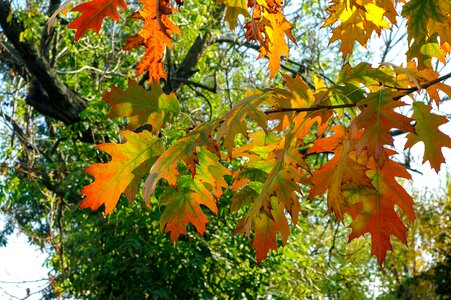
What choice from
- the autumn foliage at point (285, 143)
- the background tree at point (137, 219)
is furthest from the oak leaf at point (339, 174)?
the background tree at point (137, 219)

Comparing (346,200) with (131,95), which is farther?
(131,95)

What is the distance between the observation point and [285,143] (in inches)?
58.9

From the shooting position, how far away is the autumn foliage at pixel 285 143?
139 centimetres

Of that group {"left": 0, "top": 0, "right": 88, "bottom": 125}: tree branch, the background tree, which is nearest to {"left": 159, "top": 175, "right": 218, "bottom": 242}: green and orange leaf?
the background tree

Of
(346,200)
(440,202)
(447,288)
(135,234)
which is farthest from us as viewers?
(440,202)

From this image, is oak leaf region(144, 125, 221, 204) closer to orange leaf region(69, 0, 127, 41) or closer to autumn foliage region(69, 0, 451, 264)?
autumn foliage region(69, 0, 451, 264)

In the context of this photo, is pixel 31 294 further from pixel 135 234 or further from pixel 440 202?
pixel 440 202

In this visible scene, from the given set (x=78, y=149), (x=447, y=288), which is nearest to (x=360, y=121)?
(x=78, y=149)

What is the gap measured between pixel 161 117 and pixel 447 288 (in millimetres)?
12958

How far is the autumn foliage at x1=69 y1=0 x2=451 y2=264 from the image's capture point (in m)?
1.39

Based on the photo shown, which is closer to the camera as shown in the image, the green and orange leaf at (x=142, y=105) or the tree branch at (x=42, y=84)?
the green and orange leaf at (x=142, y=105)

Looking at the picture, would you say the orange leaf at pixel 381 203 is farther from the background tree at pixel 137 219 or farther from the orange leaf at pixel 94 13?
the background tree at pixel 137 219

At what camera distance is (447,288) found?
13453 mm

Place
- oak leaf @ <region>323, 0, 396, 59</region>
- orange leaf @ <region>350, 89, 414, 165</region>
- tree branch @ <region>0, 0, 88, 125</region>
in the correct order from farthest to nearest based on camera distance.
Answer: tree branch @ <region>0, 0, 88, 125</region>
oak leaf @ <region>323, 0, 396, 59</region>
orange leaf @ <region>350, 89, 414, 165</region>
